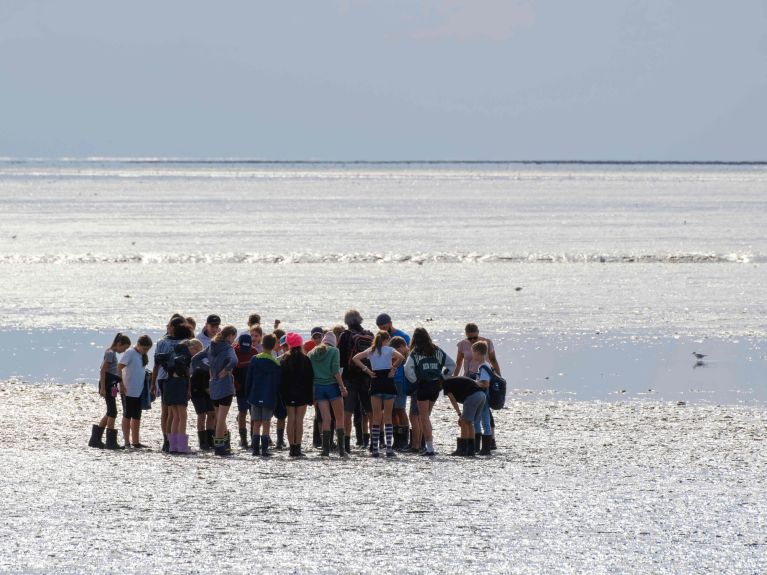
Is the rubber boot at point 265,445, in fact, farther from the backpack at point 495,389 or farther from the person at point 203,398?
the backpack at point 495,389

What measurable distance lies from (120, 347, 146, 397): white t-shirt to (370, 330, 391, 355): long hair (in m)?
2.93

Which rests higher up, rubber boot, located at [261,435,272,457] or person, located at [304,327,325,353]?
person, located at [304,327,325,353]

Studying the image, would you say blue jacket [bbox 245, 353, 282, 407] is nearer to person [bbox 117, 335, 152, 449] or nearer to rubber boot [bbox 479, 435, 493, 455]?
person [bbox 117, 335, 152, 449]

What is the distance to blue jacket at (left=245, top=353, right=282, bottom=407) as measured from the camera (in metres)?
16.3

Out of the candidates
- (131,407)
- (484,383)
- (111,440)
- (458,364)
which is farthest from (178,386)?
(484,383)

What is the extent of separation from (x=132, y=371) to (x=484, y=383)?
4370 mm

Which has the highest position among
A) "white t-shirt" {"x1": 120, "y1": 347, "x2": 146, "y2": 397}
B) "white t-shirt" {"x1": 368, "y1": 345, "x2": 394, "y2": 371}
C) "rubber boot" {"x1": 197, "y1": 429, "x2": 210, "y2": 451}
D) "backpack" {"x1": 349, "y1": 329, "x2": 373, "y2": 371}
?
"backpack" {"x1": 349, "y1": 329, "x2": 373, "y2": 371}

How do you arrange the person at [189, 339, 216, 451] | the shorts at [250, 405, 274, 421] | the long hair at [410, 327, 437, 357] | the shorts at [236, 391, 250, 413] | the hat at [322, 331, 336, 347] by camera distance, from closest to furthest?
the long hair at [410, 327, 437, 357], the shorts at [250, 405, 274, 421], the person at [189, 339, 216, 451], the hat at [322, 331, 336, 347], the shorts at [236, 391, 250, 413]

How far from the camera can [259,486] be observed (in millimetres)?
14453

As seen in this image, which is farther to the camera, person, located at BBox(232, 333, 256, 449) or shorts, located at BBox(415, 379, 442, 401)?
person, located at BBox(232, 333, 256, 449)

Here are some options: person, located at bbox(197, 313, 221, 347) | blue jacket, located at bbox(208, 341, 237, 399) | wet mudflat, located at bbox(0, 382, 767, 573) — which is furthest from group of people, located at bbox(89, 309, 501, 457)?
wet mudflat, located at bbox(0, 382, 767, 573)

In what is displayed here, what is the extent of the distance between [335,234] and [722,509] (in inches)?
2051

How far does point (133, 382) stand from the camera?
55.1 feet

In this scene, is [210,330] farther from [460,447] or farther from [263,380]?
[460,447]
